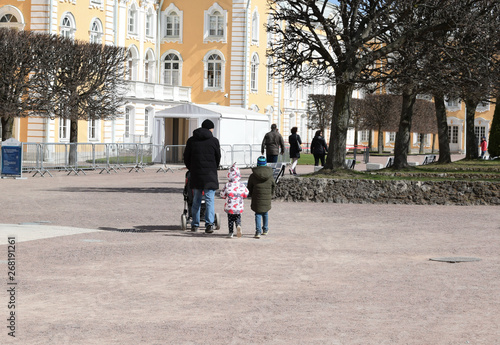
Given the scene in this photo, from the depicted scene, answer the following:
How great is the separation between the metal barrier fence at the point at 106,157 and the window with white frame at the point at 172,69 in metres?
20.5

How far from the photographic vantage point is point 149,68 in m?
61.4

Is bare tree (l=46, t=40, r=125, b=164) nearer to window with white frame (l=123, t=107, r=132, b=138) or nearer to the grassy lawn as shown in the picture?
window with white frame (l=123, t=107, r=132, b=138)

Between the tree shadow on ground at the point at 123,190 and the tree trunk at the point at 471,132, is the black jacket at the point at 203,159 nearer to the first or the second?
the tree shadow on ground at the point at 123,190

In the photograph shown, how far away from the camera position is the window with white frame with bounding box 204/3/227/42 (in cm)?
6228

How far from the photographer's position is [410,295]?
29.9ft

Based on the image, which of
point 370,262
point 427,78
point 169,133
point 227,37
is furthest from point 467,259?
point 227,37

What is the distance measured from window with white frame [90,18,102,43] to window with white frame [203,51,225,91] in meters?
13.2

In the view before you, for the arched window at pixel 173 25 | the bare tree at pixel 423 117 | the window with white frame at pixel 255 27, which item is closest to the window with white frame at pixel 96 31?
the arched window at pixel 173 25

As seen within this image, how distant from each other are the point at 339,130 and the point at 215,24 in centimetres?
3933

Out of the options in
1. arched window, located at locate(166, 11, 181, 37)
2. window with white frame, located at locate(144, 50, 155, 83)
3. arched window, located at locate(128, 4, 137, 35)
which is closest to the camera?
arched window, located at locate(128, 4, 137, 35)

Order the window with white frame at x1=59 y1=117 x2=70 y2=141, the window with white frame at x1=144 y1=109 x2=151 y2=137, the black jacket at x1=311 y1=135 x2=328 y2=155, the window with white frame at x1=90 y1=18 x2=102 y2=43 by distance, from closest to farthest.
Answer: the black jacket at x1=311 y1=135 x2=328 y2=155, the window with white frame at x1=59 y1=117 x2=70 y2=141, the window with white frame at x1=90 y1=18 x2=102 y2=43, the window with white frame at x1=144 y1=109 x2=151 y2=137

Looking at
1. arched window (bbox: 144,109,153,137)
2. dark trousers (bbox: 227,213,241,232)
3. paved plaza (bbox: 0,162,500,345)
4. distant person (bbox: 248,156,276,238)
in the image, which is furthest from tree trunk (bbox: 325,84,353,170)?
arched window (bbox: 144,109,153,137)

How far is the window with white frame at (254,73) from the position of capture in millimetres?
63987

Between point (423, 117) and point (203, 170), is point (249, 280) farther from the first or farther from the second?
point (423, 117)
